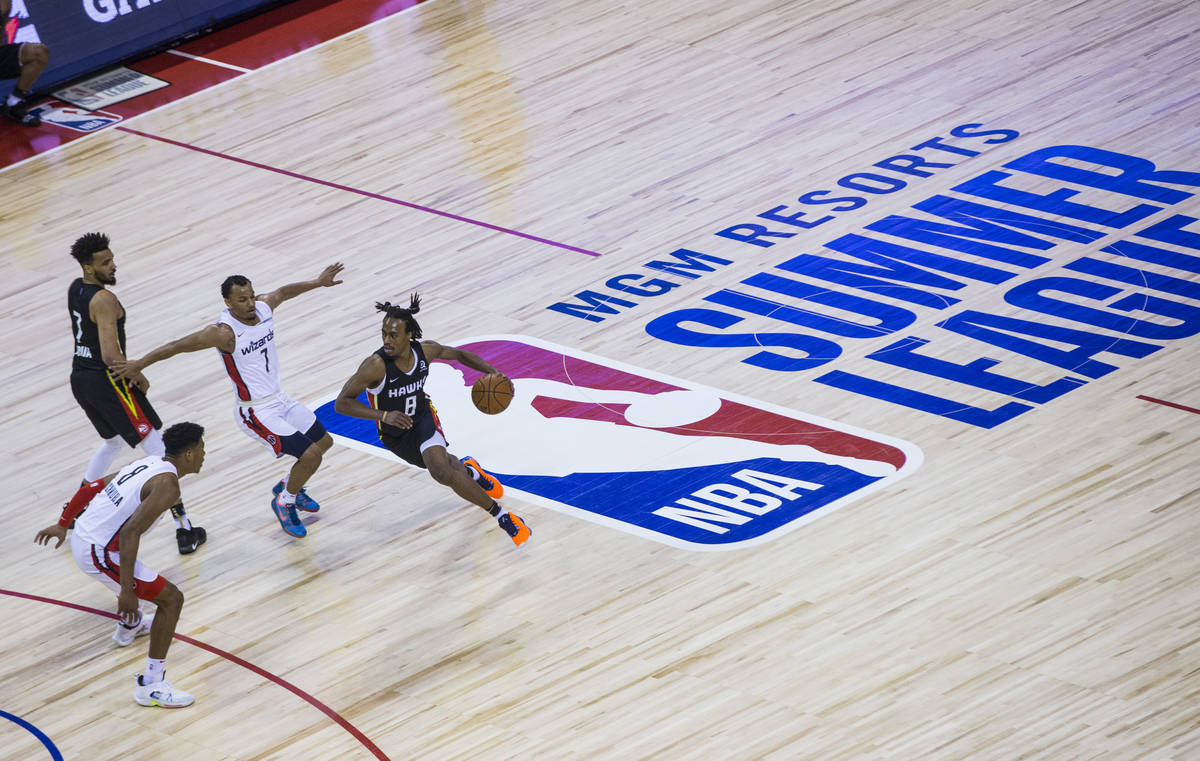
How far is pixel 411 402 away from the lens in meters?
9.17

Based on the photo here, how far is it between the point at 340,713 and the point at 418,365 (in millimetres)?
2014

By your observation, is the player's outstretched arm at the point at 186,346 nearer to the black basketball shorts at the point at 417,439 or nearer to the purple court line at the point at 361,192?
the black basketball shorts at the point at 417,439

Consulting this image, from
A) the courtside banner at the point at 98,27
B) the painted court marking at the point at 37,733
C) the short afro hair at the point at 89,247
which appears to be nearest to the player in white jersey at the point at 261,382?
the short afro hair at the point at 89,247

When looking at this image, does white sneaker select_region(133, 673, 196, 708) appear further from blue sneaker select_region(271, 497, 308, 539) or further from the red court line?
the red court line

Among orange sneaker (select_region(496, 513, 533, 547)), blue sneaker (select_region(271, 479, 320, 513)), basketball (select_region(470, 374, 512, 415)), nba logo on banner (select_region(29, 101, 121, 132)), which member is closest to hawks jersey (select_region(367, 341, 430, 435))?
basketball (select_region(470, 374, 512, 415))

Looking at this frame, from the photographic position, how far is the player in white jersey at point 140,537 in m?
8.02

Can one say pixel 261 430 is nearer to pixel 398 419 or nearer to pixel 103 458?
pixel 398 419

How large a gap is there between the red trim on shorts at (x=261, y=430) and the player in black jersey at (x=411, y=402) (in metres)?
0.61

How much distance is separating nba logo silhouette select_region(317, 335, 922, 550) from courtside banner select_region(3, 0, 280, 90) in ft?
25.7

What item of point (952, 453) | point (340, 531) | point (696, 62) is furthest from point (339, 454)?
point (696, 62)

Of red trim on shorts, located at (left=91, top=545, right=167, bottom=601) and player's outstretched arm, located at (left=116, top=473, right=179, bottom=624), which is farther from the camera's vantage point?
red trim on shorts, located at (left=91, top=545, right=167, bottom=601)

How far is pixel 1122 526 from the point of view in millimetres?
8680

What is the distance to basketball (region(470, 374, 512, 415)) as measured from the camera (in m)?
9.47

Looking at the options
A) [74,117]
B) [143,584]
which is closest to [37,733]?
[143,584]
